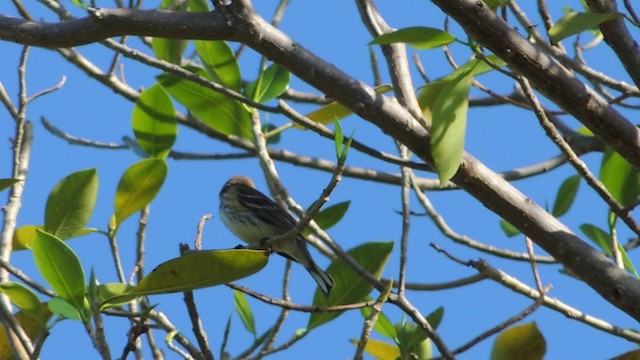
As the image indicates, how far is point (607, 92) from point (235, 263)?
8.65ft

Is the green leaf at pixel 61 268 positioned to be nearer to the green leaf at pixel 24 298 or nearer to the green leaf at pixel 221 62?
the green leaf at pixel 24 298

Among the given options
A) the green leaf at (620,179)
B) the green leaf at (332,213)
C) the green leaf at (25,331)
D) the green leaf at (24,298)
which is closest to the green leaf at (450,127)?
the green leaf at (620,179)

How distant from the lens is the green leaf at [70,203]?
2916 millimetres

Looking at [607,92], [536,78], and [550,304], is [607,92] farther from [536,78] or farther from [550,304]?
[536,78]

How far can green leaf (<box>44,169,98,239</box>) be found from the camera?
115 inches

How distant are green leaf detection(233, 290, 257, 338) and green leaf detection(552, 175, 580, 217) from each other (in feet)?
3.57

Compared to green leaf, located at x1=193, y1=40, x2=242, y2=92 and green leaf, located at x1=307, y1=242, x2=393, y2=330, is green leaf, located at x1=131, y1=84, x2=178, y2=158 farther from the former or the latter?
green leaf, located at x1=307, y1=242, x2=393, y2=330

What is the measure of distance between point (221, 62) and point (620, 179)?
1.23 m

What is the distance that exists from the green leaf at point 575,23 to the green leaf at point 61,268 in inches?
47.2

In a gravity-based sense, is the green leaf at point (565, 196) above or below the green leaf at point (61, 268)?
above

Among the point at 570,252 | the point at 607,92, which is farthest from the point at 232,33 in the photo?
the point at 607,92

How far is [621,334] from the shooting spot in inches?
116

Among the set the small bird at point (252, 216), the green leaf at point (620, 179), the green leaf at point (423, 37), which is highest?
the small bird at point (252, 216)

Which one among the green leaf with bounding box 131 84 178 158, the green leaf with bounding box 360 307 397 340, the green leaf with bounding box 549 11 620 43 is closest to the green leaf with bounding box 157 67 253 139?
the green leaf with bounding box 131 84 178 158
